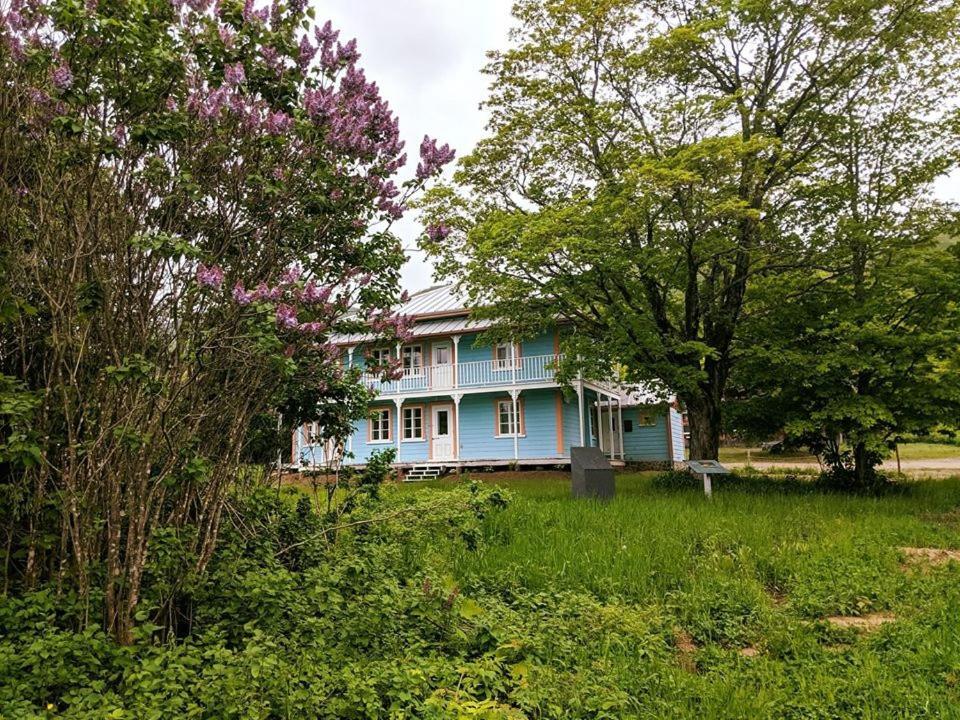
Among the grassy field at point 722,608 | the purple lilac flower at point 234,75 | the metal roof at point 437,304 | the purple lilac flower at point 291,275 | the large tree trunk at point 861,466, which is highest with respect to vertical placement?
the metal roof at point 437,304

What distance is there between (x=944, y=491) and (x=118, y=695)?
1528cm

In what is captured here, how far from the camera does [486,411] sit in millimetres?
23812

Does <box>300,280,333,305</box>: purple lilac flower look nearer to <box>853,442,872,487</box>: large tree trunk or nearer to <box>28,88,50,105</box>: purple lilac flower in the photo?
<box>28,88,50,105</box>: purple lilac flower

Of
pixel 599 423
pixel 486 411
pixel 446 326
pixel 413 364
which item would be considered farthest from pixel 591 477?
pixel 413 364

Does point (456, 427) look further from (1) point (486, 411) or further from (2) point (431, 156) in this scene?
(2) point (431, 156)

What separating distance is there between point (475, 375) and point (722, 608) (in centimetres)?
1804

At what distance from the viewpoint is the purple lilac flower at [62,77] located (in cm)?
311

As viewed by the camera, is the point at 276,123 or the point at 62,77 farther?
the point at 276,123

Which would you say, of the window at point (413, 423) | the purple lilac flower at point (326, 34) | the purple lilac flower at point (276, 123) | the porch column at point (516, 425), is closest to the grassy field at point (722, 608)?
the purple lilac flower at point (276, 123)

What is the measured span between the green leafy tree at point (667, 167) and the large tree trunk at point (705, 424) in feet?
0.11

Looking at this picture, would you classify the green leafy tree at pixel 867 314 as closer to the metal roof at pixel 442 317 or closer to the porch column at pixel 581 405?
the porch column at pixel 581 405

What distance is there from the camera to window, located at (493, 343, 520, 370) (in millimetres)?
22650

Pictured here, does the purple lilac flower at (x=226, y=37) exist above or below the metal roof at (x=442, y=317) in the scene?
below

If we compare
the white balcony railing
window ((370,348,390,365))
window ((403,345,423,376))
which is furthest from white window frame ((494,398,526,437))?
window ((370,348,390,365))
